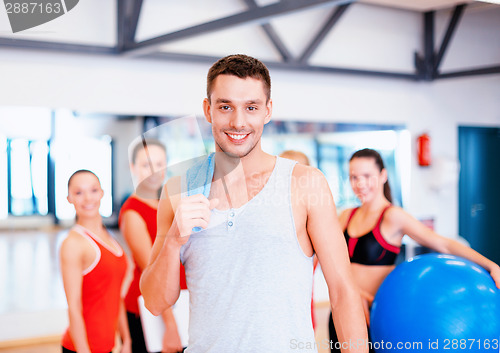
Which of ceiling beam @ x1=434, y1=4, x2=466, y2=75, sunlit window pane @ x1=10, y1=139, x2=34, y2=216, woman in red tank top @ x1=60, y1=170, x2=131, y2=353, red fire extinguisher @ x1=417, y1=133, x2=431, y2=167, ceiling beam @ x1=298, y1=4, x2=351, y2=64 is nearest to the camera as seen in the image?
woman in red tank top @ x1=60, y1=170, x2=131, y2=353

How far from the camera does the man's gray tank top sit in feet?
4.17

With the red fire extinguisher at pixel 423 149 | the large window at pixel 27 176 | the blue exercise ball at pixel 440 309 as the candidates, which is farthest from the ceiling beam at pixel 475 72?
the large window at pixel 27 176

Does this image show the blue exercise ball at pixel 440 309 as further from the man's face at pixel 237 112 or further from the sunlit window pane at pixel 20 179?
the sunlit window pane at pixel 20 179

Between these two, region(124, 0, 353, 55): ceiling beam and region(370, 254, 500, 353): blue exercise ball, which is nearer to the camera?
region(370, 254, 500, 353): blue exercise ball

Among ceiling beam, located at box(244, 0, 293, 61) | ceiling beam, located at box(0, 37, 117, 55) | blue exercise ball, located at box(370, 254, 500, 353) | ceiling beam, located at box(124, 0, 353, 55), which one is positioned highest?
ceiling beam, located at box(244, 0, 293, 61)

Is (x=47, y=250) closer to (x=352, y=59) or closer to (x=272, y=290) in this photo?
(x=352, y=59)

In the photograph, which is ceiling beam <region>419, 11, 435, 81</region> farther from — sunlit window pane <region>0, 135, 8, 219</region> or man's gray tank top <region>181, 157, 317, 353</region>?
sunlit window pane <region>0, 135, 8, 219</region>

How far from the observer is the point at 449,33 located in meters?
5.79

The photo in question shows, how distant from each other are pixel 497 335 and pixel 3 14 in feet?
13.6

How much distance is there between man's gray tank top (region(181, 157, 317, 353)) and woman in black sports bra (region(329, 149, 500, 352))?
116 centimetres

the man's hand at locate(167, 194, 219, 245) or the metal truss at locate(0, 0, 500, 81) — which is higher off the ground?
the metal truss at locate(0, 0, 500, 81)

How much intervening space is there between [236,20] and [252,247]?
2415mm

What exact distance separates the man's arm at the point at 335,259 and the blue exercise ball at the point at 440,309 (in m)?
0.75

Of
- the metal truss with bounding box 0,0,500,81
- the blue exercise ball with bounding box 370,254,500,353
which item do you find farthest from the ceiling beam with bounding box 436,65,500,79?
the blue exercise ball with bounding box 370,254,500,353
